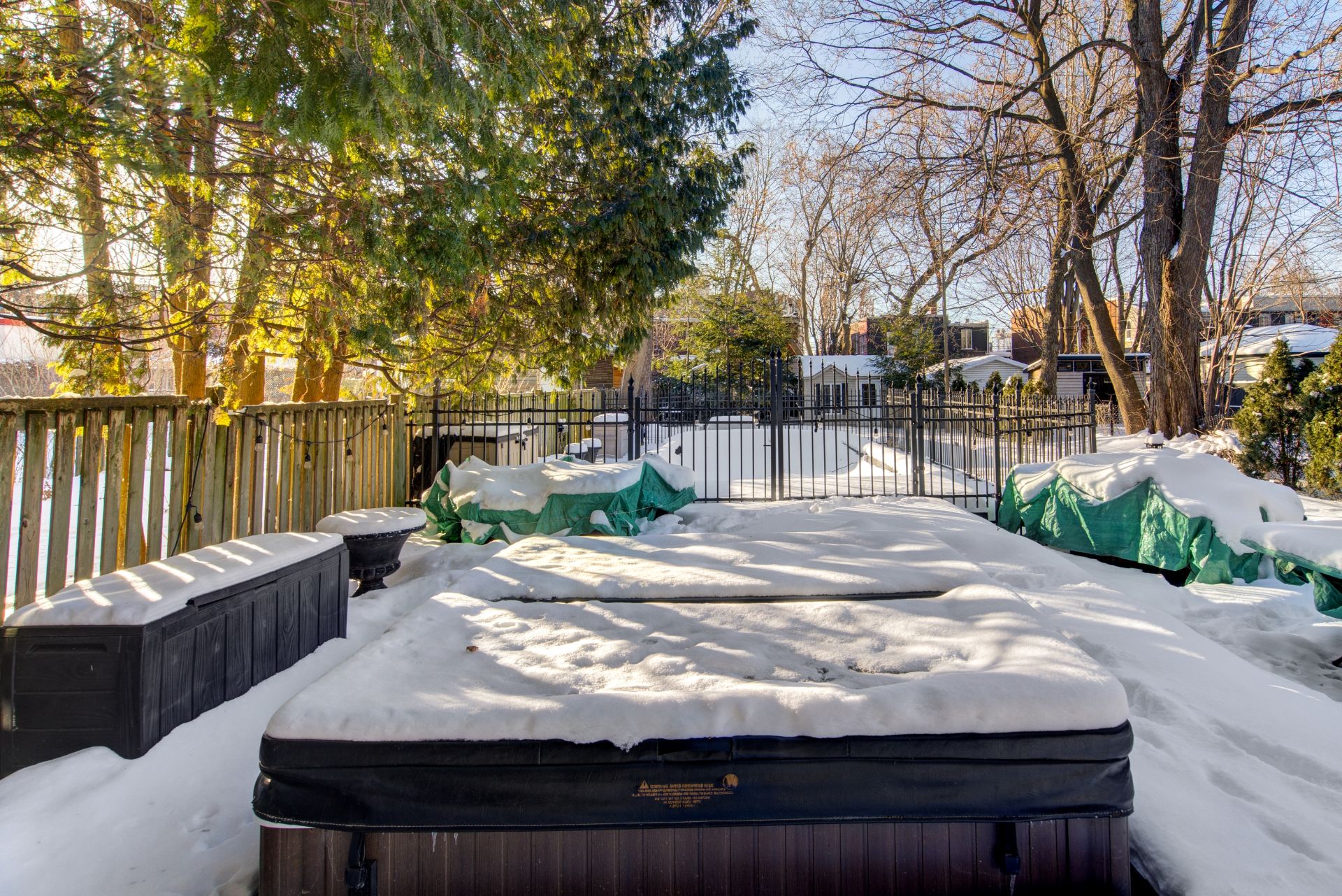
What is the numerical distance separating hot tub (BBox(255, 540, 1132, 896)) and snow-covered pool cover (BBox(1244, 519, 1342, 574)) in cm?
352

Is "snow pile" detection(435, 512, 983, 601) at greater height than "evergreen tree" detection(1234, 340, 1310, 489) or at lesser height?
lesser

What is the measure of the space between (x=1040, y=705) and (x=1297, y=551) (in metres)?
4.15

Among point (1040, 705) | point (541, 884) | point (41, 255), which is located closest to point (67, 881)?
point (541, 884)

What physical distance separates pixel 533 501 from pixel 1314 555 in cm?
674

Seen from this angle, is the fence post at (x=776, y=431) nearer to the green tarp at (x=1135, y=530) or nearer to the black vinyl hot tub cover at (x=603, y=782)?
the green tarp at (x=1135, y=530)

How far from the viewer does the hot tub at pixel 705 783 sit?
223cm

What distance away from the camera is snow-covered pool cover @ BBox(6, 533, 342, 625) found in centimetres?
325

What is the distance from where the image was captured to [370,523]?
20.7 feet

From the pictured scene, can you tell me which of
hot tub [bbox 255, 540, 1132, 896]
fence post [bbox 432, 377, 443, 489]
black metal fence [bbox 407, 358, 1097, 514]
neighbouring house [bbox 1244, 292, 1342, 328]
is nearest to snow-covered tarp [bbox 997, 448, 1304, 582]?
black metal fence [bbox 407, 358, 1097, 514]

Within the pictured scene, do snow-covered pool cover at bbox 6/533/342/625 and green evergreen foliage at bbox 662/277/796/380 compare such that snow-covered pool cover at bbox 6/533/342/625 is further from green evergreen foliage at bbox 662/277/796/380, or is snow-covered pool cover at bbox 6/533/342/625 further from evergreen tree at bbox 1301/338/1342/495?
green evergreen foliage at bbox 662/277/796/380

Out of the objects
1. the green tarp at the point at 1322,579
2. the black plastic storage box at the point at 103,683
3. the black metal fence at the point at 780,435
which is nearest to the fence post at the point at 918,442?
the black metal fence at the point at 780,435

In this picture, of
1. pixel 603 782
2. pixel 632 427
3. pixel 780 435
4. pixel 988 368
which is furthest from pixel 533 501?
pixel 988 368

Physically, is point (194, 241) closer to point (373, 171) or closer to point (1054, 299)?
point (373, 171)

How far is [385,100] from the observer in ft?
11.5
